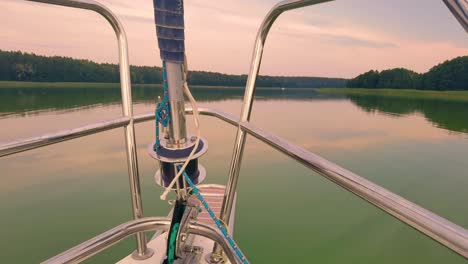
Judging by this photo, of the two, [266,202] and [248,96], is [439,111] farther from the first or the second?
[248,96]

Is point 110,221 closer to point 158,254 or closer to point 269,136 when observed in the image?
point 158,254

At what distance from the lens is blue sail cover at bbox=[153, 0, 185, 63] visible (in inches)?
24.6

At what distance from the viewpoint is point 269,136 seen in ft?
2.57

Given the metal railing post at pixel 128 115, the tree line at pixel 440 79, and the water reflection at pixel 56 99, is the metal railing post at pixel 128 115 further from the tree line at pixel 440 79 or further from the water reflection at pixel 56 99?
the tree line at pixel 440 79

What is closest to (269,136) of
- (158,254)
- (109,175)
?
(158,254)

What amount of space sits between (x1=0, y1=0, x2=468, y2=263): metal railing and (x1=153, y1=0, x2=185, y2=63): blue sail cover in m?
0.36

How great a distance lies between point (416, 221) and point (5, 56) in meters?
47.2

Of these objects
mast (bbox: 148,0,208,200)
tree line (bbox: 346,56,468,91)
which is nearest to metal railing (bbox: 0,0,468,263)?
mast (bbox: 148,0,208,200)

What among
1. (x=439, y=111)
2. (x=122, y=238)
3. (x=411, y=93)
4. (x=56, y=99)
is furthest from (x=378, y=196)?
(x=411, y=93)

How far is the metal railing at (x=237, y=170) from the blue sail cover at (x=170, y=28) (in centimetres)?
36

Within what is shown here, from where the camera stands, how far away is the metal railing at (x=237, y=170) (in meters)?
0.37

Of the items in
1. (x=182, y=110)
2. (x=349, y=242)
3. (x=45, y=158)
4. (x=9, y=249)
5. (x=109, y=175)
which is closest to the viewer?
(x=182, y=110)

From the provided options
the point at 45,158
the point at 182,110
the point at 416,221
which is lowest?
the point at 45,158

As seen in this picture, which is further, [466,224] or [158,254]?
[466,224]
